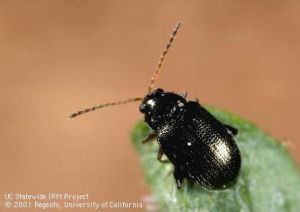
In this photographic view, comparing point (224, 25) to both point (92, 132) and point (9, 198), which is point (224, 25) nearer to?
point (92, 132)

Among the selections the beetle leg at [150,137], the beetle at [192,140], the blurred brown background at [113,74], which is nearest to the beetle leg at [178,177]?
the beetle at [192,140]

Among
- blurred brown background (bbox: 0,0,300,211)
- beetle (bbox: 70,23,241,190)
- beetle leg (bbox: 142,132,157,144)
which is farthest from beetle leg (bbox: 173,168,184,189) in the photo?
blurred brown background (bbox: 0,0,300,211)

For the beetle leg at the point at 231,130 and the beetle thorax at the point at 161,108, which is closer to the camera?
the beetle leg at the point at 231,130

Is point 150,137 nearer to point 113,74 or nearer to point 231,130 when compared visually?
point 231,130

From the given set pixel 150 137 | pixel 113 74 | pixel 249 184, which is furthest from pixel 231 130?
pixel 113 74

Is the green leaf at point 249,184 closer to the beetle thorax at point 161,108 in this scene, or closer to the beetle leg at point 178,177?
the beetle leg at point 178,177

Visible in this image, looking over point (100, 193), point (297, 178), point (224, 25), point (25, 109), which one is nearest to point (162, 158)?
point (297, 178)
